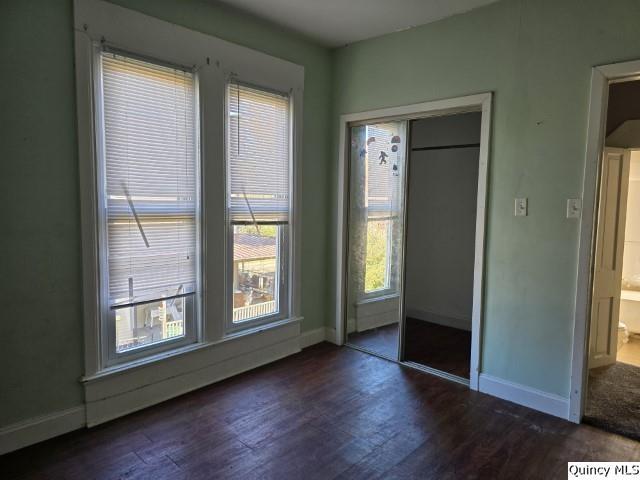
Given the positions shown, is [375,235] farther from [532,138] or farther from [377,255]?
[532,138]

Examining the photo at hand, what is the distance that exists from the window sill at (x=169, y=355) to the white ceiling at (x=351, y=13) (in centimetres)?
245

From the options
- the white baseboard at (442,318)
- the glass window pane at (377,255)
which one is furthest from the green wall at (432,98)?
the white baseboard at (442,318)

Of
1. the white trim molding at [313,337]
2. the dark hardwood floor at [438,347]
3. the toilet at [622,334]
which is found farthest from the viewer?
the toilet at [622,334]

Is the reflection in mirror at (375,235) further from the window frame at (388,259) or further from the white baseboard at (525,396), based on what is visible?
the white baseboard at (525,396)

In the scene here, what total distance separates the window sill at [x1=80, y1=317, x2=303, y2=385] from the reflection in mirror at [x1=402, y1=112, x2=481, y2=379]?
4.99ft

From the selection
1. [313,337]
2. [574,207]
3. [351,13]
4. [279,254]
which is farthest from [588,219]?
[313,337]

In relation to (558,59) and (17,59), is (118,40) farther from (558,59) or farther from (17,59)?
(558,59)

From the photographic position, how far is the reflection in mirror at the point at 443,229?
14.2 feet

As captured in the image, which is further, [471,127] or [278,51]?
[471,127]

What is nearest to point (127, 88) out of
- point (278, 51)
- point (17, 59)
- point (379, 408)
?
point (17, 59)

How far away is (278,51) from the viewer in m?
3.47

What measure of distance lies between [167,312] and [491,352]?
234 centimetres

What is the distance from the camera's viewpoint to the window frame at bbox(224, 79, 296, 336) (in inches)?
124
